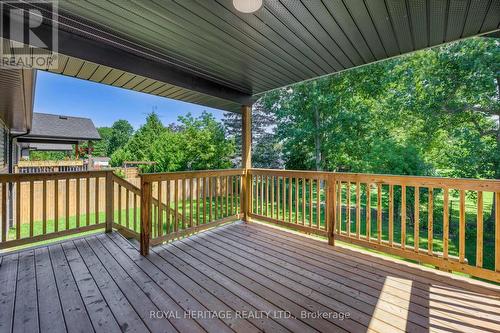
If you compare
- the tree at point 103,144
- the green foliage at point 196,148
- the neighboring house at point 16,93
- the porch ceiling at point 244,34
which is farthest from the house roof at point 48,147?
the porch ceiling at point 244,34

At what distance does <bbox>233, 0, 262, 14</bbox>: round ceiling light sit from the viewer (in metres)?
1.98

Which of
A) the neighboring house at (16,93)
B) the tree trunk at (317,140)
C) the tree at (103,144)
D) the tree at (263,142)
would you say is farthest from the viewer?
the tree at (103,144)

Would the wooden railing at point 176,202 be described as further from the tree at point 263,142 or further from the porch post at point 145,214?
the tree at point 263,142

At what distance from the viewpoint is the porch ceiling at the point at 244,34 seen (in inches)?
81.6

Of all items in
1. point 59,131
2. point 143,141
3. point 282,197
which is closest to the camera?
point 282,197

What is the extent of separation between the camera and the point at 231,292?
7.19 ft

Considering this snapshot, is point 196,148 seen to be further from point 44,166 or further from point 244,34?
point 244,34

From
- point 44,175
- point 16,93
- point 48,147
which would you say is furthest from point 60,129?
point 44,175

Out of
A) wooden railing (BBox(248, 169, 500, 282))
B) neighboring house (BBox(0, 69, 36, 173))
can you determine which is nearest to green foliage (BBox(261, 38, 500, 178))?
wooden railing (BBox(248, 169, 500, 282))

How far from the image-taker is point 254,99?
188 inches

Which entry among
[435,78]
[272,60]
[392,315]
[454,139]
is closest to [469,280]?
[392,315]

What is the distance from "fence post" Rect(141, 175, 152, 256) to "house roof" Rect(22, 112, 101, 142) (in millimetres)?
10329

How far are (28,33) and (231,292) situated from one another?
10.1ft

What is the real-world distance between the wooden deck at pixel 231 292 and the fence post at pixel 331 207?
0.31m
